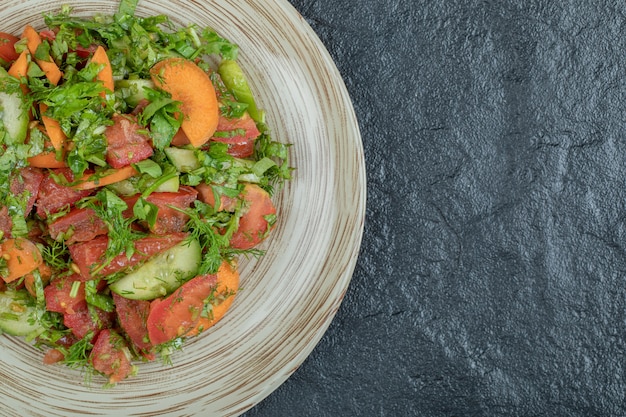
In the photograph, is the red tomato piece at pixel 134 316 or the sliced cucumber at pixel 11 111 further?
the red tomato piece at pixel 134 316

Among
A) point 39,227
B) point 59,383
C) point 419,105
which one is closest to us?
point 39,227

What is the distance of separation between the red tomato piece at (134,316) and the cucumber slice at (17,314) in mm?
272

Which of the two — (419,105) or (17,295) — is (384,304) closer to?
(419,105)

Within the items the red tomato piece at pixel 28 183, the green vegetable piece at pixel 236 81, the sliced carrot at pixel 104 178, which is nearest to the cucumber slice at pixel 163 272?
the sliced carrot at pixel 104 178

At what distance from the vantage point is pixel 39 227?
202 centimetres

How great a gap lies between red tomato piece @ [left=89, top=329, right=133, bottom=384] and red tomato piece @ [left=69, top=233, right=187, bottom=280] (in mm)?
238

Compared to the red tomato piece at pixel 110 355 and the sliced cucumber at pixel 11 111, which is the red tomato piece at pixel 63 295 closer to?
the red tomato piece at pixel 110 355

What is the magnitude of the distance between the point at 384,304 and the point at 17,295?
1308mm

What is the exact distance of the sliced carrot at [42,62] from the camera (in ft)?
6.21

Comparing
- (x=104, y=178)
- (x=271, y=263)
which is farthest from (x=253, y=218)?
(x=104, y=178)

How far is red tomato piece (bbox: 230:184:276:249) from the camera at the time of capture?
2.07 metres

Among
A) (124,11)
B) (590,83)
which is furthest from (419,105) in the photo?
(124,11)

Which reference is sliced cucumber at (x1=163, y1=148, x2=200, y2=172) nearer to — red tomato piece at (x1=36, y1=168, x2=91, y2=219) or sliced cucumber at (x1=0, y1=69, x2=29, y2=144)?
red tomato piece at (x1=36, y1=168, x2=91, y2=219)

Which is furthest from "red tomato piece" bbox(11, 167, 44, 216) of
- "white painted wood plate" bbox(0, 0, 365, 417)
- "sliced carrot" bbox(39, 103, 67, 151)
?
"white painted wood plate" bbox(0, 0, 365, 417)
